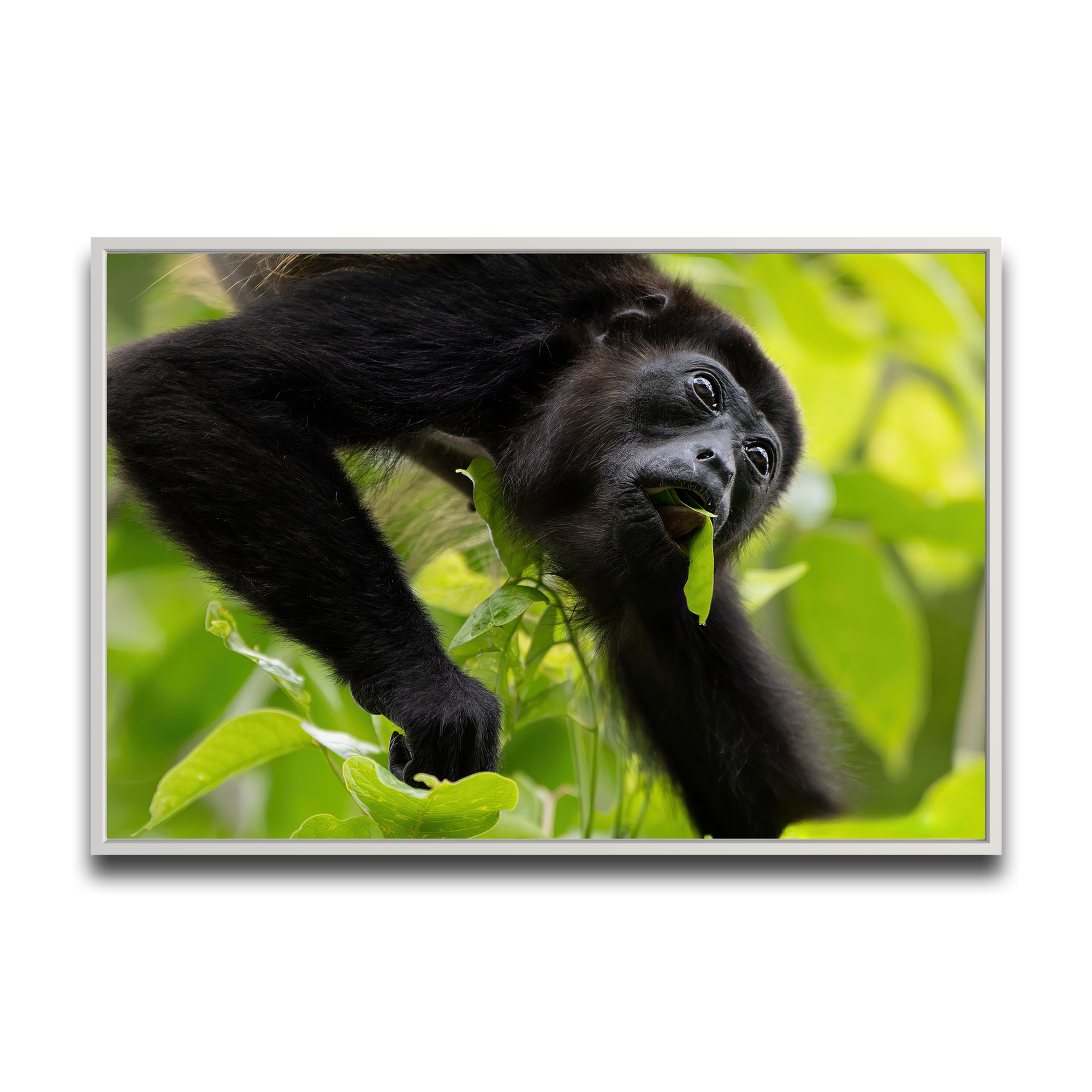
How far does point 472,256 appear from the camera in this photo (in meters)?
2.04

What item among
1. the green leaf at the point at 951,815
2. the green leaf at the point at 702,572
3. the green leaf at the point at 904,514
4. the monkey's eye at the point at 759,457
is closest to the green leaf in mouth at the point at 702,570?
the green leaf at the point at 702,572

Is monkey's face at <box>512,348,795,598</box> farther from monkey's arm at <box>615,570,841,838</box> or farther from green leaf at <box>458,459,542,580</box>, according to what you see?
monkey's arm at <box>615,570,841,838</box>

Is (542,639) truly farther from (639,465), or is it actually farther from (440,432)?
(440,432)

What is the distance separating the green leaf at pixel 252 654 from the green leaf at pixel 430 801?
0.21 meters

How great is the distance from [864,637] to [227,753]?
1.49m

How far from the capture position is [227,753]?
1.92 metres

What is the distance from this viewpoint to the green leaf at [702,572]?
1.79 metres

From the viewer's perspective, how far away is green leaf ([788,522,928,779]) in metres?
2.58

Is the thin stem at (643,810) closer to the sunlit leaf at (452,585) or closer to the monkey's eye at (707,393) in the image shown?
the sunlit leaf at (452,585)

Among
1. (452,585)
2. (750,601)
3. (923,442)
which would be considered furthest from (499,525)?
(923,442)
